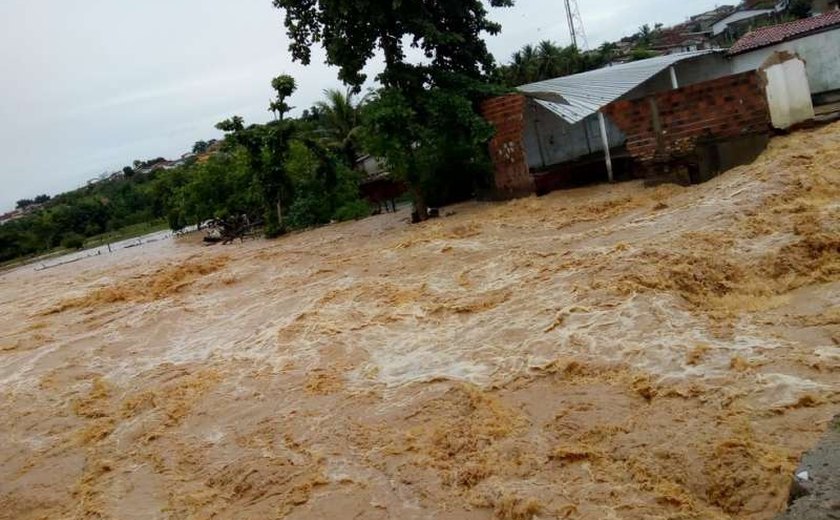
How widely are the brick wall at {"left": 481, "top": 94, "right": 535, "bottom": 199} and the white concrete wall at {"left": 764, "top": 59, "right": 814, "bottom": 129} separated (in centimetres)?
525

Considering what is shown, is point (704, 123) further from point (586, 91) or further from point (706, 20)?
point (706, 20)

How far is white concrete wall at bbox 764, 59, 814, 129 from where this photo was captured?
13.2 meters

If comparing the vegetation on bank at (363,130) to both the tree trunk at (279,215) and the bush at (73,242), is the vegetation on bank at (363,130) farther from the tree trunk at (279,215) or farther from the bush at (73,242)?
the bush at (73,242)

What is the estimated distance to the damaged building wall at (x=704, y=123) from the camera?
12609 mm

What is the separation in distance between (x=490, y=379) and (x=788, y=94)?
10.7 metres

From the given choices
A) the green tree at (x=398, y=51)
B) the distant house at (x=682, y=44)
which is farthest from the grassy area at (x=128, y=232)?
the distant house at (x=682, y=44)

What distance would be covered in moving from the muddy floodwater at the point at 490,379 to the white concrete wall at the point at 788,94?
70 centimetres

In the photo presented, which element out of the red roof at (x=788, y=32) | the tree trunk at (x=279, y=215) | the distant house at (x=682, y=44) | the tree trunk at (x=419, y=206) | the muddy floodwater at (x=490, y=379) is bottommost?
the muddy floodwater at (x=490, y=379)

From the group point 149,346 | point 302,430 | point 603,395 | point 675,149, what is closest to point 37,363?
point 149,346

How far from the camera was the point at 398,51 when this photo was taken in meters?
16.5

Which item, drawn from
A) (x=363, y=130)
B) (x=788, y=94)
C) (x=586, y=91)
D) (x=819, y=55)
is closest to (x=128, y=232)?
(x=363, y=130)

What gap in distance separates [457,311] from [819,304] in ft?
13.1

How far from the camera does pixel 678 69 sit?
67.7ft

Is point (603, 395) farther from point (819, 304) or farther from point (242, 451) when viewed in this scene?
point (242, 451)
